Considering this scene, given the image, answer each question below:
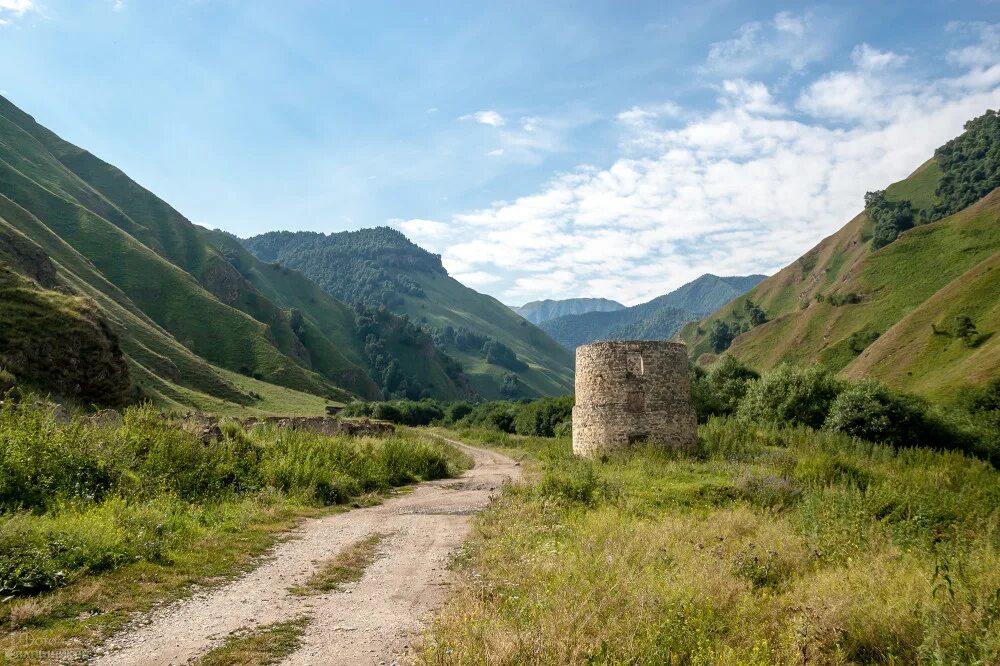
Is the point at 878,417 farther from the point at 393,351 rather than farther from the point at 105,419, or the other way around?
the point at 393,351

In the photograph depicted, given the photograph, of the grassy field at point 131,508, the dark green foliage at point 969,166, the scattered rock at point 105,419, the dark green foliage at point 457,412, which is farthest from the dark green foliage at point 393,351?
the grassy field at point 131,508

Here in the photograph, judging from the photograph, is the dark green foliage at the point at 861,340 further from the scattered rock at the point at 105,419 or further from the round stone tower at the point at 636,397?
the scattered rock at the point at 105,419

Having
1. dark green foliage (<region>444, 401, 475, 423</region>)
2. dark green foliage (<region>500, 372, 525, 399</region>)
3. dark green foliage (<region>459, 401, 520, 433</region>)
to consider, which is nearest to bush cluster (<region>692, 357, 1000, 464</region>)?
dark green foliage (<region>459, 401, 520, 433</region>)

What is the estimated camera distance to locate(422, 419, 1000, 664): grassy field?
591cm

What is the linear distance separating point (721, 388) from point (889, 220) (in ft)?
319

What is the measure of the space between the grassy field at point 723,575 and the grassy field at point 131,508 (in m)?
3.51

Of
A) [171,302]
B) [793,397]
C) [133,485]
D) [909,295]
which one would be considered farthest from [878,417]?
[171,302]

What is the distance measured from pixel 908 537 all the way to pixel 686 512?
3995mm

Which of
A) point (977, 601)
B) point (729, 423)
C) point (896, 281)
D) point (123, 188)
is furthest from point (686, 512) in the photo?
point (123, 188)

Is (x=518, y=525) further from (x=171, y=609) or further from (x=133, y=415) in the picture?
(x=133, y=415)

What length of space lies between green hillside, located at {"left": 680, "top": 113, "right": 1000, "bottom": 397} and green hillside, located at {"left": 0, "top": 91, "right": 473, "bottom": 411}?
6883 centimetres

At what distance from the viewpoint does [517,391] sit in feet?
647

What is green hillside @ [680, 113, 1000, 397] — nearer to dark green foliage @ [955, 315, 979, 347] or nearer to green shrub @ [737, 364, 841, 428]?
dark green foliage @ [955, 315, 979, 347]

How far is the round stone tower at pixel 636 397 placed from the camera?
789 inches
